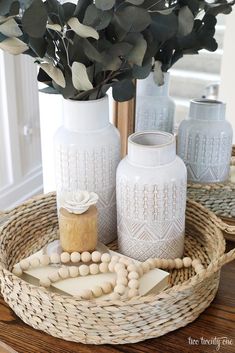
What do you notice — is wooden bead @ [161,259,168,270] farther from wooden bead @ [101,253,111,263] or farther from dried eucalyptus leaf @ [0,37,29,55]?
dried eucalyptus leaf @ [0,37,29,55]

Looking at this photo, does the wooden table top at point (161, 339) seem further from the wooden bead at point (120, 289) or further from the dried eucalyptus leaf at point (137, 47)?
the dried eucalyptus leaf at point (137, 47)

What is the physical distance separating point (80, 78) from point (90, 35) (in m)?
0.07

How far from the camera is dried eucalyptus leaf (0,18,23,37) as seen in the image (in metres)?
0.63

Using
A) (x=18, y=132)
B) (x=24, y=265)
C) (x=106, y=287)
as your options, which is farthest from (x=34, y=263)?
(x=18, y=132)

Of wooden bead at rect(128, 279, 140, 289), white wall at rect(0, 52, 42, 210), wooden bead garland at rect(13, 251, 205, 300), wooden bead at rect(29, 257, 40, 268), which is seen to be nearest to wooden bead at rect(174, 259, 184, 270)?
wooden bead garland at rect(13, 251, 205, 300)

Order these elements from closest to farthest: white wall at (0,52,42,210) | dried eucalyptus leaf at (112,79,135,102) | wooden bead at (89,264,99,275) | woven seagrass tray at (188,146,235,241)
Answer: wooden bead at (89,264,99,275) < dried eucalyptus leaf at (112,79,135,102) < woven seagrass tray at (188,146,235,241) < white wall at (0,52,42,210)

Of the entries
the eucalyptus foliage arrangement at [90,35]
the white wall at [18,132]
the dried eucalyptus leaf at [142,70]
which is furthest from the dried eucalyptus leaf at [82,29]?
the white wall at [18,132]

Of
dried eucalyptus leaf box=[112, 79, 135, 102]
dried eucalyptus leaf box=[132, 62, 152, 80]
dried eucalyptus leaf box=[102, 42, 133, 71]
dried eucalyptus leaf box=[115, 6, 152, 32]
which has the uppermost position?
dried eucalyptus leaf box=[115, 6, 152, 32]

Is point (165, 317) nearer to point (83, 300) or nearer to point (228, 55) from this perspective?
point (83, 300)

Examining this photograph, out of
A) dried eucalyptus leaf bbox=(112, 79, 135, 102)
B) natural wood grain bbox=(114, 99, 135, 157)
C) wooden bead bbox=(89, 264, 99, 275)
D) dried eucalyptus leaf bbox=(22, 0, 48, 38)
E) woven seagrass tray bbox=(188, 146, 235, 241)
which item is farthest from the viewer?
natural wood grain bbox=(114, 99, 135, 157)

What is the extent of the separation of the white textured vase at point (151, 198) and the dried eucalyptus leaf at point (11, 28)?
225 millimetres

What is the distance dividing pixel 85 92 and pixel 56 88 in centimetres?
5

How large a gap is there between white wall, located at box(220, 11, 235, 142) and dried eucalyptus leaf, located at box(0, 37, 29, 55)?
0.39 metres

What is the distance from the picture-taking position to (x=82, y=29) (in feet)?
2.04
